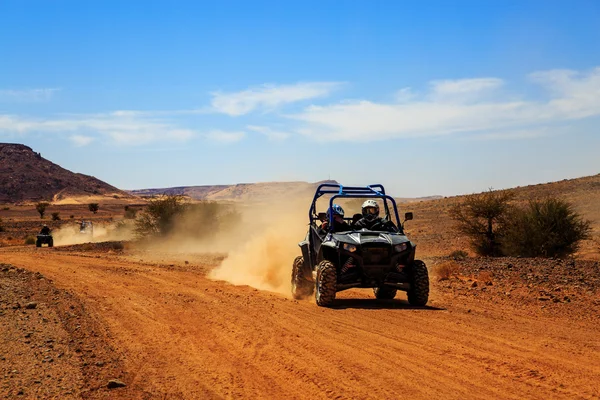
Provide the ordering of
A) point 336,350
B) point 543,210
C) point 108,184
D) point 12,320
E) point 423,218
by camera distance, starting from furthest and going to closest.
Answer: point 108,184 < point 423,218 < point 543,210 < point 12,320 < point 336,350

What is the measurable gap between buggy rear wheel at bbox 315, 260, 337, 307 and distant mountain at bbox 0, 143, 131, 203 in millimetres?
136391

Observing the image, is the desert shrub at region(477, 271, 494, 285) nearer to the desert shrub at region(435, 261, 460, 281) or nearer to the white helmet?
the desert shrub at region(435, 261, 460, 281)

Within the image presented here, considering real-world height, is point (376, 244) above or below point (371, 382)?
above

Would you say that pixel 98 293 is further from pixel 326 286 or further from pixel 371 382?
pixel 371 382

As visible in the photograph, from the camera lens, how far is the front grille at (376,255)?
12.8m

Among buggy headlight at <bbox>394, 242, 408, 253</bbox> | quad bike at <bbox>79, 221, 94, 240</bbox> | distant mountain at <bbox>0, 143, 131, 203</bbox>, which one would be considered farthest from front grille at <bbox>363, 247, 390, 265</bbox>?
distant mountain at <bbox>0, 143, 131, 203</bbox>

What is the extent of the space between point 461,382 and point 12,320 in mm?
8135

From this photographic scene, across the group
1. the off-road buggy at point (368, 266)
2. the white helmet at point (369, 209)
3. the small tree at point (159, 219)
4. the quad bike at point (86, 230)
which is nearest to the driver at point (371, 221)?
the white helmet at point (369, 209)

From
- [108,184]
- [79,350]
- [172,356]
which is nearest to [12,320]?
[79,350]

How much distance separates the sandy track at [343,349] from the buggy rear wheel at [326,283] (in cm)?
31

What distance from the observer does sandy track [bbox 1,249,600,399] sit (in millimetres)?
6539

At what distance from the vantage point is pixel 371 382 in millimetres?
6652

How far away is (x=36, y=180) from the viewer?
497 ft

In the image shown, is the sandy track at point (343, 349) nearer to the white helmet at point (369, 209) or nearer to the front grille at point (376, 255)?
the front grille at point (376, 255)
